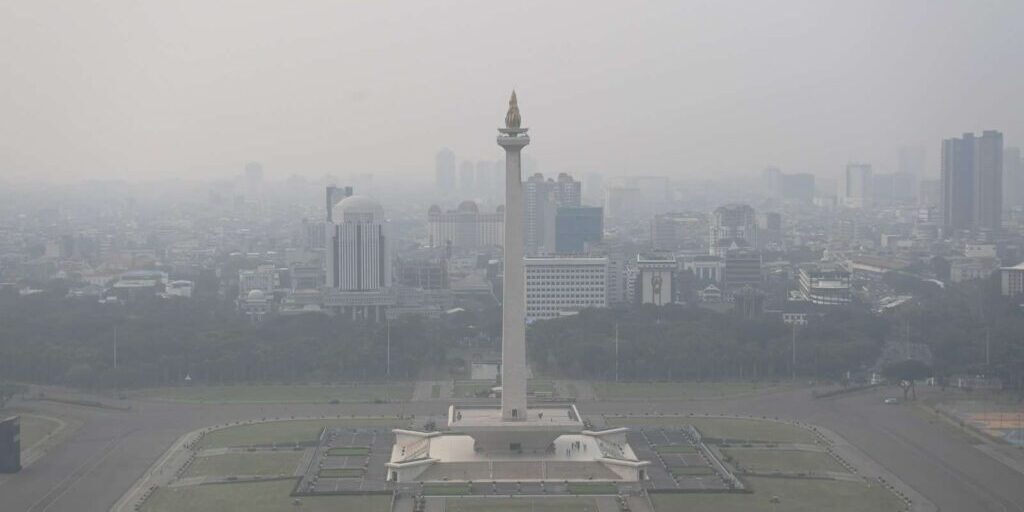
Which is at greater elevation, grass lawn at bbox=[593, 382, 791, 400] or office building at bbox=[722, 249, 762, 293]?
office building at bbox=[722, 249, 762, 293]

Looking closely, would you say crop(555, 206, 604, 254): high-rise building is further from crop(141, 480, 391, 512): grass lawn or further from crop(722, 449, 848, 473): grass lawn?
crop(141, 480, 391, 512): grass lawn

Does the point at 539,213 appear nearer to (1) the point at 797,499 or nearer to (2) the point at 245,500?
(1) the point at 797,499

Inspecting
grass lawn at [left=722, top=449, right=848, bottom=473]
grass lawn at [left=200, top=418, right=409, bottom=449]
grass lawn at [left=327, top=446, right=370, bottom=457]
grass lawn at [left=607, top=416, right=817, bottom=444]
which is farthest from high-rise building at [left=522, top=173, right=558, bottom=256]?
grass lawn at [left=722, top=449, right=848, bottom=473]

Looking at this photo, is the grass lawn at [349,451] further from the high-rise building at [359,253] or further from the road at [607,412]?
the high-rise building at [359,253]

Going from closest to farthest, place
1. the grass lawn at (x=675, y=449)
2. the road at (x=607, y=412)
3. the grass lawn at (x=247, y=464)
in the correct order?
the road at (x=607, y=412) → the grass lawn at (x=247, y=464) → the grass lawn at (x=675, y=449)

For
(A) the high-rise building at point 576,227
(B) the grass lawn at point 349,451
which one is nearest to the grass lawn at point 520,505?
(B) the grass lawn at point 349,451
